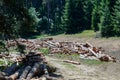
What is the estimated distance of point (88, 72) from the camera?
71.6 feet

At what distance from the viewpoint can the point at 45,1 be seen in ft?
265

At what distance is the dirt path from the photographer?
20.0 metres

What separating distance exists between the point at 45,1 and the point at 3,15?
66.0 meters

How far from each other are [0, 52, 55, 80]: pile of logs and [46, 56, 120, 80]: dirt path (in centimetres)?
122

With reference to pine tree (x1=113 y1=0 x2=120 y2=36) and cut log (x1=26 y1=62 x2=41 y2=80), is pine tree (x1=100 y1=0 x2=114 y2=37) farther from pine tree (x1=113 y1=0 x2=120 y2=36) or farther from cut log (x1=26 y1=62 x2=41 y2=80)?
cut log (x1=26 y1=62 x2=41 y2=80)

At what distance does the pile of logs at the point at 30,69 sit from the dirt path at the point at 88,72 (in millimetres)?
1217

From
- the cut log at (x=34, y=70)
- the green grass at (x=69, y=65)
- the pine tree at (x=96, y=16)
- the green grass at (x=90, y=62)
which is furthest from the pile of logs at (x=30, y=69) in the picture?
Answer: the pine tree at (x=96, y=16)

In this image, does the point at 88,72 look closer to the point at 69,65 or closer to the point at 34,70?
the point at 69,65

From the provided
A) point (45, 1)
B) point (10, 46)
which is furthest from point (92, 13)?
point (10, 46)

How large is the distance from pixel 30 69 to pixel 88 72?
4.29m

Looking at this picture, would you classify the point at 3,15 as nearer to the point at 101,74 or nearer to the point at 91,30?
the point at 101,74

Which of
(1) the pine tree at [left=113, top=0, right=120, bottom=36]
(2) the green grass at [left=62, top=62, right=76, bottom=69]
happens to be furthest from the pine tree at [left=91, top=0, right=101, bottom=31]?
(2) the green grass at [left=62, top=62, right=76, bottom=69]

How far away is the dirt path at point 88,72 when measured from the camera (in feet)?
65.8

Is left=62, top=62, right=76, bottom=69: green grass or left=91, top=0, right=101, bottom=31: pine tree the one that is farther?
left=91, top=0, right=101, bottom=31: pine tree
